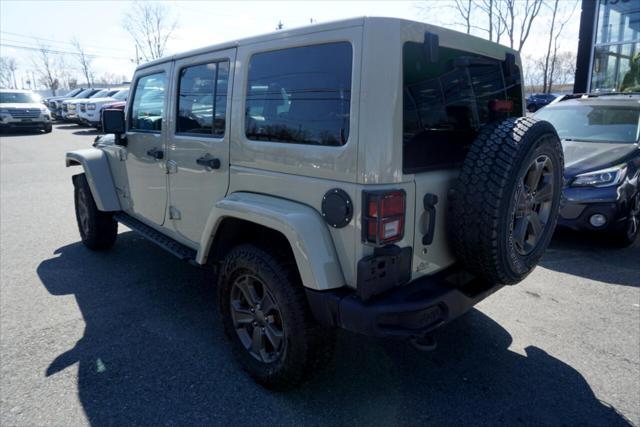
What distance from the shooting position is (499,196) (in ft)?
7.14

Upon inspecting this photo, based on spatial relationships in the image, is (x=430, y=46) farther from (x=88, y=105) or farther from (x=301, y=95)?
(x=88, y=105)

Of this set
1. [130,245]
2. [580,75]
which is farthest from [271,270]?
[580,75]

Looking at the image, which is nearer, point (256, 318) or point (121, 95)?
point (256, 318)

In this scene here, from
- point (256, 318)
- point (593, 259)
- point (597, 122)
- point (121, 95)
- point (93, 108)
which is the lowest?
point (593, 259)

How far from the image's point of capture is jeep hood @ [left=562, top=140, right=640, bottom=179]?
4973mm

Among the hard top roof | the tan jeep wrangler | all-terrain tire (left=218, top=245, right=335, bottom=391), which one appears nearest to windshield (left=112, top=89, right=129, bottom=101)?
the hard top roof

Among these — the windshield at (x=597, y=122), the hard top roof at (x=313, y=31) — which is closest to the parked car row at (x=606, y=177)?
the windshield at (x=597, y=122)

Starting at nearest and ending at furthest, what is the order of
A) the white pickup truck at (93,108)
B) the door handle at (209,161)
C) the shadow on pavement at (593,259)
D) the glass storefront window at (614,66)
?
the door handle at (209,161), the shadow on pavement at (593,259), the glass storefront window at (614,66), the white pickup truck at (93,108)

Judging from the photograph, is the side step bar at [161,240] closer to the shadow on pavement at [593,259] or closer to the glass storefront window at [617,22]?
the shadow on pavement at [593,259]

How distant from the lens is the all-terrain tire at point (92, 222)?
15.8ft

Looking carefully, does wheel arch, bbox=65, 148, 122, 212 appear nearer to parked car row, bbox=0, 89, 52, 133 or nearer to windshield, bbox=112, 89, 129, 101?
windshield, bbox=112, 89, 129, 101

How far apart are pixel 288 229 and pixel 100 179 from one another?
10.1 ft

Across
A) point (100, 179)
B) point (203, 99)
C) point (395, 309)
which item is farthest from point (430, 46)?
point (100, 179)

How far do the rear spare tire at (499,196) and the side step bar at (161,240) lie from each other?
197cm
